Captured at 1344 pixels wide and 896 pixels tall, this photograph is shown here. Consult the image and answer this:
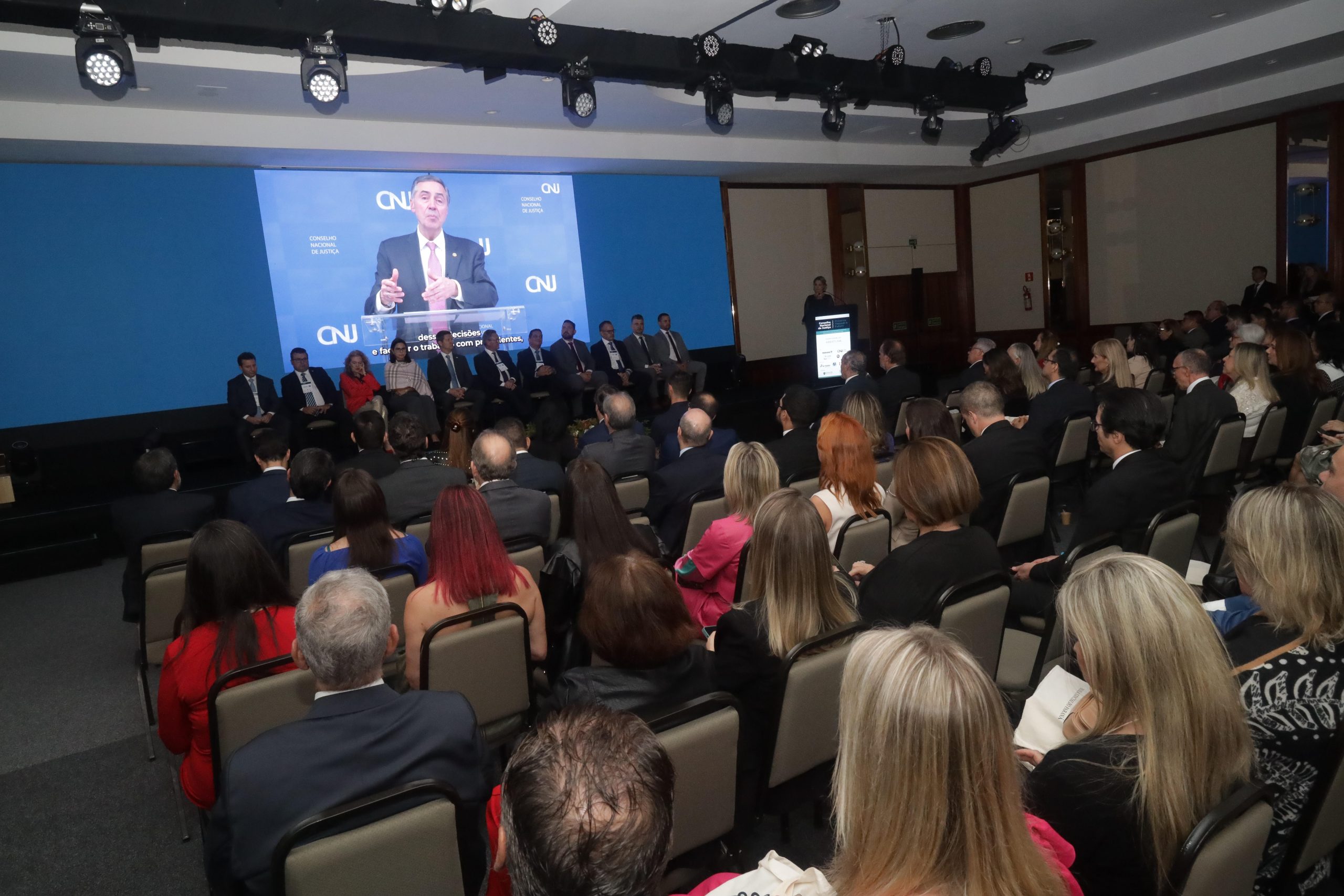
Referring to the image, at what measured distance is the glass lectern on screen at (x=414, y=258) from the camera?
971cm

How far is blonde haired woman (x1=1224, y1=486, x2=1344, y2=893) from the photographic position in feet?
5.73

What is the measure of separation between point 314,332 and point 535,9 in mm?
5120

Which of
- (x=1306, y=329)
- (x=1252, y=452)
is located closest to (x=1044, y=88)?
(x=1306, y=329)

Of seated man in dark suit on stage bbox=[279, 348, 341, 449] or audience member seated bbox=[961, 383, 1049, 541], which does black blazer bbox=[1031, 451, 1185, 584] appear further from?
seated man in dark suit on stage bbox=[279, 348, 341, 449]

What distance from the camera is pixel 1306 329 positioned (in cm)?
969

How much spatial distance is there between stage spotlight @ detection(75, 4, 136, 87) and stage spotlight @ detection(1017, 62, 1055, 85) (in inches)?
323

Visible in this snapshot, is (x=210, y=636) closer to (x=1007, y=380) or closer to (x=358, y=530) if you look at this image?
(x=358, y=530)

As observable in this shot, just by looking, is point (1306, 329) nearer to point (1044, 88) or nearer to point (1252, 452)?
point (1044, 88)

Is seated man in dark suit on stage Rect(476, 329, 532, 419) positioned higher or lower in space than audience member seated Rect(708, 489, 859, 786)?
higher

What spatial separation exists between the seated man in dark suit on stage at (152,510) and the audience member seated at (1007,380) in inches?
201

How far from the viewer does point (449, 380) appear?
10.3 meters

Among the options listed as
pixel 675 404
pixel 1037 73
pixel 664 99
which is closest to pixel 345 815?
pixel 675 404

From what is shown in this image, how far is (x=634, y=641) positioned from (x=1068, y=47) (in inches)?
374

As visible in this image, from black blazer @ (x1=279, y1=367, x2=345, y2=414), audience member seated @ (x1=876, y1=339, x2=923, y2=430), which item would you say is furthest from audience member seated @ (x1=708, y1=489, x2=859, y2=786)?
black blazer @ (x1=279, y1=367, x2=345, y2=414)
